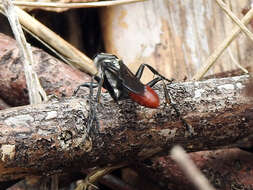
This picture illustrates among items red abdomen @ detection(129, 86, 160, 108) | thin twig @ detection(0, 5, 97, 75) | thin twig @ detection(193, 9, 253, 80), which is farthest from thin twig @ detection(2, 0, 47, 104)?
thin twig @ detection(193, 9, 253, 80)

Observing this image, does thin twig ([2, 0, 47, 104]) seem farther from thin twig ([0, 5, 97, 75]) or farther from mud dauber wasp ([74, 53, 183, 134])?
mud dauber wasp ([74, 53, 183, 134])

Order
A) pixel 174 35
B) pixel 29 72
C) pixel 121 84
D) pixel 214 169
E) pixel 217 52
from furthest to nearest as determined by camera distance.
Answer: pixel 174 35
pixel 217 52
pixel 29 72
pixel 214 169
pixel 121 84

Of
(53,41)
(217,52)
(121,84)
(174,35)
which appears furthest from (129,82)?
(174,35)

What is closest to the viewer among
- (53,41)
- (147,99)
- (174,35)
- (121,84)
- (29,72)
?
(147,99)

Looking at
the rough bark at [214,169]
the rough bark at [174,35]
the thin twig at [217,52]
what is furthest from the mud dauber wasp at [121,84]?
the rough bark at [174,35]

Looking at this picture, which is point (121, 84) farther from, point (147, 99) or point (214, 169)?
point (214, 169)

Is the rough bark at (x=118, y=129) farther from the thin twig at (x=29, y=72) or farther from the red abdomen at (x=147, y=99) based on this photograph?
the thin twig at (x=29, y=72)

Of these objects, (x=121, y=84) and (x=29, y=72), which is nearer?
(x=121, y=84)

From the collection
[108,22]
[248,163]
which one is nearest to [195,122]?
[248,163]
